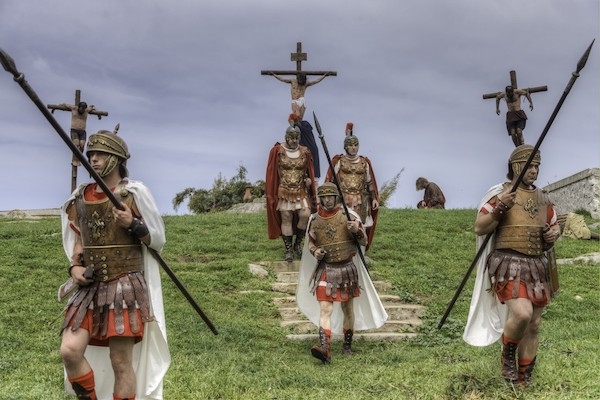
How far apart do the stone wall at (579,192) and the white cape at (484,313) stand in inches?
463

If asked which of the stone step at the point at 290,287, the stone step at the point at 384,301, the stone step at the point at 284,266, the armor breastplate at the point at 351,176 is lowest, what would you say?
the stone step at the point at 384,301

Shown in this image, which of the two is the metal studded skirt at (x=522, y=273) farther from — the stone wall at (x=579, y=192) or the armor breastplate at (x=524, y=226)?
the stone wall at (x=579, y=192)

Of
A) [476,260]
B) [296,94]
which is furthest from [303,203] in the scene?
[476,260]

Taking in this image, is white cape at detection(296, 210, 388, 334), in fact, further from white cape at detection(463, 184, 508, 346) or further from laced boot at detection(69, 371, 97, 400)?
laced boot at detection(69, 371, 97, 400)

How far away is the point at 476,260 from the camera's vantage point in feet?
18.8

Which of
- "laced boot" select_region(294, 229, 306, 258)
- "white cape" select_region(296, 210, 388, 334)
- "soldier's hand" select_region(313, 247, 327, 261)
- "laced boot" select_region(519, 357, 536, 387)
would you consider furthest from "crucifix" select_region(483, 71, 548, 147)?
"laced boot" select_region(519, 357, 536, 387)

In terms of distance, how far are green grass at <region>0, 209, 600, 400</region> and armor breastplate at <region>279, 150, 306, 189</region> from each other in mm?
1543

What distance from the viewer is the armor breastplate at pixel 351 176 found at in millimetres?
10375

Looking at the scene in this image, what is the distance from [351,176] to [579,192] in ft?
32.8

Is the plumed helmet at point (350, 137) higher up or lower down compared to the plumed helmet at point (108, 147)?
higher up

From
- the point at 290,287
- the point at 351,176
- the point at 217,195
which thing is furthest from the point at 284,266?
the point at 217,195

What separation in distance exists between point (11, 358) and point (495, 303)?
181 inches

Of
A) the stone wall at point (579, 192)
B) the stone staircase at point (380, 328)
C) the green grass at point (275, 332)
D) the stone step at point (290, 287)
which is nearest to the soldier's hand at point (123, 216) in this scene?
the green grass at point (275, 332)

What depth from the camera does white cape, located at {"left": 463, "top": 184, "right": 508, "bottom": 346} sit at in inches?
225
